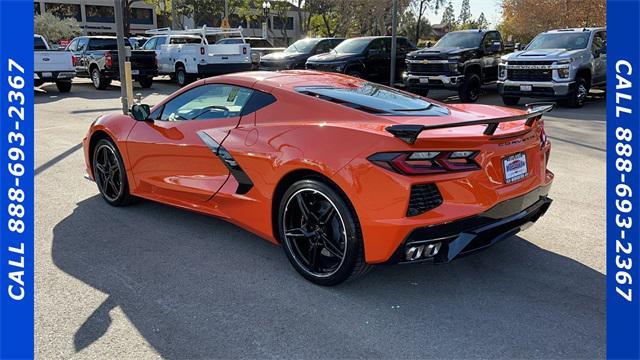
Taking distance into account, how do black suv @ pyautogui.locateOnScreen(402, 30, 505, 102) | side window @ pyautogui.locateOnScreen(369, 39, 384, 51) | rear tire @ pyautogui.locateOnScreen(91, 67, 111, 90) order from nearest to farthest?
1. black suv @ pyautogui.locateOnScreen(402, 30, 505, 102)
2. side window @ pyautogui.locateOnScreen(369, 39, 384, 51)
3. rear tire @ pyautogui.locateOnScreen(91, 67, 111, 90)

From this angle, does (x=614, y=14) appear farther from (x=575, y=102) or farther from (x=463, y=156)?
(x=575, y=102)

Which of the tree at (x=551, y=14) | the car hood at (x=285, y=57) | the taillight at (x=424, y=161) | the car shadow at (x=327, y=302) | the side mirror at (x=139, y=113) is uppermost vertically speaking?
the tree at (x=551, y=14)

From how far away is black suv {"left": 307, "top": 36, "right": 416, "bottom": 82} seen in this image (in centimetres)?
1622

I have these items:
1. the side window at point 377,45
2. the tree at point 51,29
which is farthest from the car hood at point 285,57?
the tree at point 51,29

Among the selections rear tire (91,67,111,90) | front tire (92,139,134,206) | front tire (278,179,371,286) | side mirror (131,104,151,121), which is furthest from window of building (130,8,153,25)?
front tire (278,179,371,286)

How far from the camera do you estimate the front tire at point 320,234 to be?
3.52m

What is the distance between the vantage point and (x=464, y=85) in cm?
1471

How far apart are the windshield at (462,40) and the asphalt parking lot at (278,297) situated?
35.7ft

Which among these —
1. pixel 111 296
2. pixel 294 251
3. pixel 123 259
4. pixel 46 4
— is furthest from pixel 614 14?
pixel 46 4

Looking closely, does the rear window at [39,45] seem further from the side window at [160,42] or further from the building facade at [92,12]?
the building facade at [92,12]

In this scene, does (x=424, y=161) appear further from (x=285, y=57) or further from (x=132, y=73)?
(x=132, y=73)

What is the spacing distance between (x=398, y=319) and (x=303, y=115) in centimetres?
155

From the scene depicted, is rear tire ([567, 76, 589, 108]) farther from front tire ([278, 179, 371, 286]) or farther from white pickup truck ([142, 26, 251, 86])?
front tire ([278, 179, 371, 286])

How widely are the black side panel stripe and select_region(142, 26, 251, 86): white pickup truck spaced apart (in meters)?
15.4
